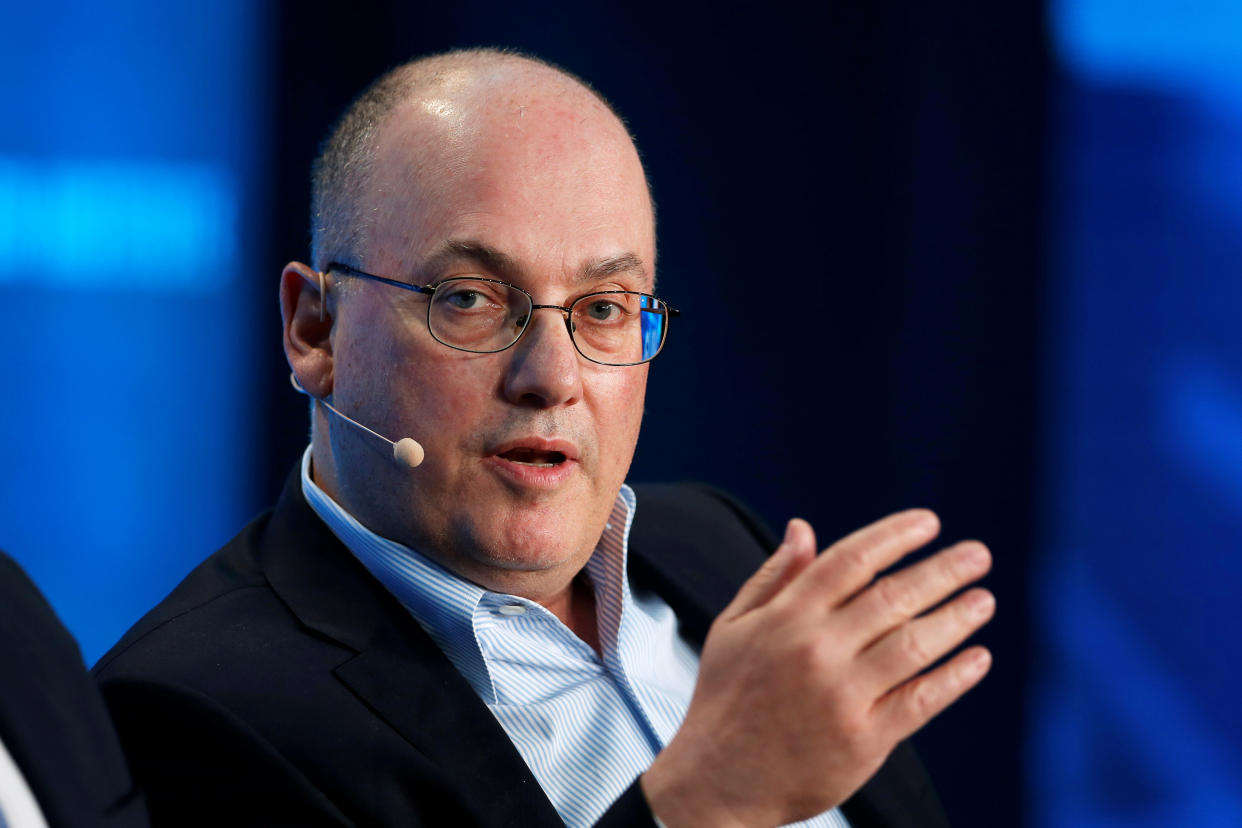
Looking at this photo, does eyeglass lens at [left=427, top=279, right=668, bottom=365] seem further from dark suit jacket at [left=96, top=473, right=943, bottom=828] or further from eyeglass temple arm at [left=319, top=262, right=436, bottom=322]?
dark suit jacket at [left=96, top=473, right=943, bottom=828]

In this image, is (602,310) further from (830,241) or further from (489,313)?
(830,241)

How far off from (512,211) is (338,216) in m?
0.26

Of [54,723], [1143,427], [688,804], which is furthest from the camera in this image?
[1143,427]

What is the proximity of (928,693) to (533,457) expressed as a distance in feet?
1.79

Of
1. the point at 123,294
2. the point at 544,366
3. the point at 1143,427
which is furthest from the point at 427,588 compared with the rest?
the point at 1143,427

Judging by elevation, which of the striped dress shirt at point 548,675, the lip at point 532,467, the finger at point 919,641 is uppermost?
the lip at point 532,467

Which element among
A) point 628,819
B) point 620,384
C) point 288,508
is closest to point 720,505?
point 620,384

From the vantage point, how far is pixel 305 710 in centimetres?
117

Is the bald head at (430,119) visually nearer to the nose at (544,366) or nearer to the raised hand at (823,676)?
the nose at (544,366)

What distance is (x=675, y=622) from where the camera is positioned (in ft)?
5.60

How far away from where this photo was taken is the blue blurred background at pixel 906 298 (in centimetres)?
268

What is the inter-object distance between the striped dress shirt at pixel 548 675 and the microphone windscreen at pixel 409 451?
0.37 ft

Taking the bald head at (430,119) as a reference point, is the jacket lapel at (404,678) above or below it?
below

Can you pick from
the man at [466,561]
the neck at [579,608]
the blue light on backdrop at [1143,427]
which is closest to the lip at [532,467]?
the man at [466,561]
